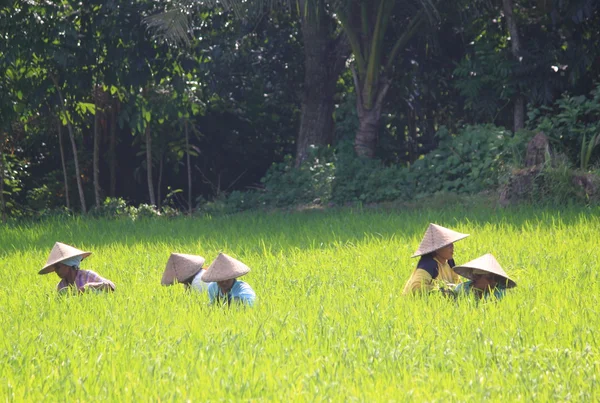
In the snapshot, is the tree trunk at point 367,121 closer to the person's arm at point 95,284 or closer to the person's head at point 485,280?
the person's arm at point 95,284

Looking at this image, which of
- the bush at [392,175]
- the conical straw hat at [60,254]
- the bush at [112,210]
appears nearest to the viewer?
the conical straw hat at [60,254]

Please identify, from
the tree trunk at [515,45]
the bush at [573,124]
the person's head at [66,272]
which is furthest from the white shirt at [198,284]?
the tree trunk at [515,45]

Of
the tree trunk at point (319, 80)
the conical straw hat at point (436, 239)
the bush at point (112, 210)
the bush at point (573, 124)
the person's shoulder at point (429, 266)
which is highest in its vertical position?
the tree trunk at point (319, 80)

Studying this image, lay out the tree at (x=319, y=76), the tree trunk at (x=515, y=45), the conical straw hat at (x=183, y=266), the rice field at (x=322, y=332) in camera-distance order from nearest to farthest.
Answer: the rice field at (x=322, y=332), the conical straw hat at (x=183, y=266), the tree trunk at (x=515, y=45), the tree at (x=319, y=76)

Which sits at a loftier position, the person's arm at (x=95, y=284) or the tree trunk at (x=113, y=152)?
the tree trunk at (x=113, y=152)

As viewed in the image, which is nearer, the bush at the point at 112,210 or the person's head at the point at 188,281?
the person's head at the point at 188,281

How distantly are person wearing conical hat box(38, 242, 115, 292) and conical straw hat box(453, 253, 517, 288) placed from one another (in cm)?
259

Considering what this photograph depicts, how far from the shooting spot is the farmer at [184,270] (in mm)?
6629

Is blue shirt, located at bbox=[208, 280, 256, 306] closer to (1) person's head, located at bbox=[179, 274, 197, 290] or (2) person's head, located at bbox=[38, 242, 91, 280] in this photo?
(1) person's head, located at bbox=[179, 274, 197, 290]

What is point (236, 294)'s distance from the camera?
6.20 metres

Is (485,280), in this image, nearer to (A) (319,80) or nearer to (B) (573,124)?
(B) (573,124)

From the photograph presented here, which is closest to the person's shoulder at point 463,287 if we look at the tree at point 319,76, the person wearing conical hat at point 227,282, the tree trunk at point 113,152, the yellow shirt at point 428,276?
the yellow shirt at point 428,276

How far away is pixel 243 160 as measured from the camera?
18.1 m

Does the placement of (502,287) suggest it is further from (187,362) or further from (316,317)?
(187,362)
